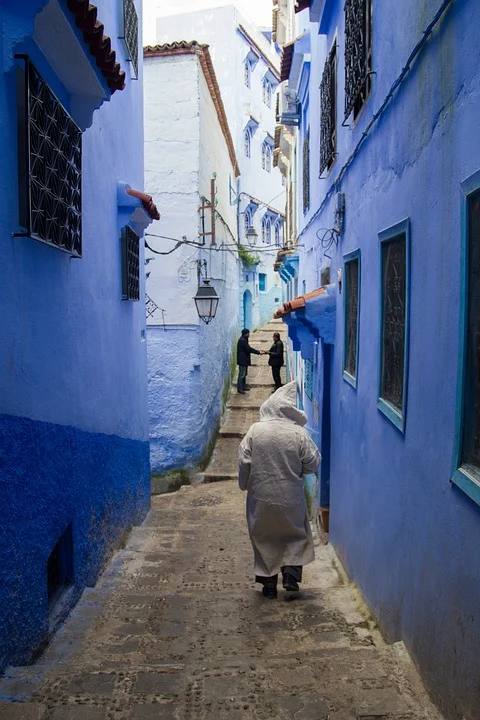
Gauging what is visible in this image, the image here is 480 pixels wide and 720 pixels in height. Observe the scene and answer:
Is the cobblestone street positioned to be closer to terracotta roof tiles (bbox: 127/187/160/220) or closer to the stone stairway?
terracotta roof tiles (bbox: 127/187/160/220)

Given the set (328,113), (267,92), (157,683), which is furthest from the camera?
(267,92)

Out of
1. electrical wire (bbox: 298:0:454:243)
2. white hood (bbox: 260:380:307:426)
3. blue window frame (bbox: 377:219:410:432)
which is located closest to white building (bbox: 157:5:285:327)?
electrical wire (bbox: 298:0:454:243)

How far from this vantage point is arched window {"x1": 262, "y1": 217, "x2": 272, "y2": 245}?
29.8 meters

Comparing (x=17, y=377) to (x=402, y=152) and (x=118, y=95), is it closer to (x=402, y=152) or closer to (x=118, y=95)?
(x=402, y=152)

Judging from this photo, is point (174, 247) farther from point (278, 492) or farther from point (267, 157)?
point (267, 157)

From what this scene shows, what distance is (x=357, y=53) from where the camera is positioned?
556cm

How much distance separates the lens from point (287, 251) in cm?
1479

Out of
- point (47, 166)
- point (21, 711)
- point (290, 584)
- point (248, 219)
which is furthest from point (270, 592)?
point (248, 219)

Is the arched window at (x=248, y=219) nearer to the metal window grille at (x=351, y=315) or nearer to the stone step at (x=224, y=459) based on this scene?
the stone step at (x=224, y=459)

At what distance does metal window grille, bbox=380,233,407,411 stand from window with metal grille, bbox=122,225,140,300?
329 centimetres

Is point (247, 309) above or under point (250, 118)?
under

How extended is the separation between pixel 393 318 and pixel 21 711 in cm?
290

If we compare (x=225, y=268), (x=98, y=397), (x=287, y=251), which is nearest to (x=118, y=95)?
(x=98, y=397)

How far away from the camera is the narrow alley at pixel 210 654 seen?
3.05 m
